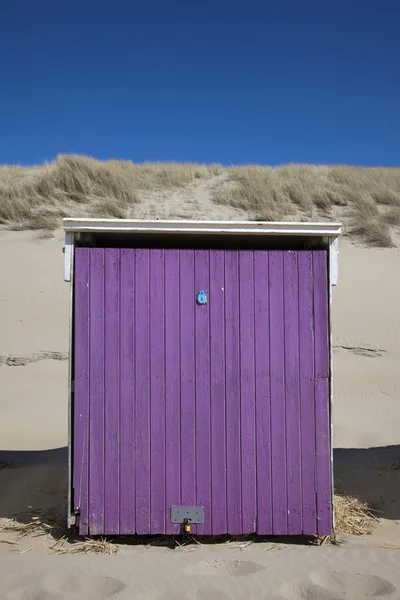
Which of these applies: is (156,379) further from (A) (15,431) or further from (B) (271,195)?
(B) (271,195)

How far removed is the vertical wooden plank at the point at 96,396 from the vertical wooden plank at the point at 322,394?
1.85m

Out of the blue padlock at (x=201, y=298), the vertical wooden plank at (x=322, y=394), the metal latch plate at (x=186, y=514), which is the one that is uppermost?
the blue padlock at (x=201, y=298)

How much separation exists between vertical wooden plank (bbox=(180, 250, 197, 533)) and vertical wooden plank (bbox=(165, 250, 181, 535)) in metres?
0.04

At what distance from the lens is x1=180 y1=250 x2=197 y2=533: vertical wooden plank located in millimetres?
5312

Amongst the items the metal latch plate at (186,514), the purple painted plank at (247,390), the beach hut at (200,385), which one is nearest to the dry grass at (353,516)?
the beach hut at (200,385)

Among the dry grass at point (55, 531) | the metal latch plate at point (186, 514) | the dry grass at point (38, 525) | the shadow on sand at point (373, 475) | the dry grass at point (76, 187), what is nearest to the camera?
the dry grass at point (55, 531)

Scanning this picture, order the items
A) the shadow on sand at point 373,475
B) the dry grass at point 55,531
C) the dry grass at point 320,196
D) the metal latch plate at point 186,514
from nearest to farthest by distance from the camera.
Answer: the dry grass at point 55,531
the metal latch plate at point 186,514
the shadow on sand at point 373,475
the dry grass at point 320,196

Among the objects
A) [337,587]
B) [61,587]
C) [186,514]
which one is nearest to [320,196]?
[186,514]

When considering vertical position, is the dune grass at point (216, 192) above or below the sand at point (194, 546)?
above

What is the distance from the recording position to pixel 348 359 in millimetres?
12930

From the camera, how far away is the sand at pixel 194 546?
4258 mm

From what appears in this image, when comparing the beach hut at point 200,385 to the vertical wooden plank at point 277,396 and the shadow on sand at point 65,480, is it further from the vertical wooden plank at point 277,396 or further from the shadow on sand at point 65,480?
the shadow on sand at point 65,480

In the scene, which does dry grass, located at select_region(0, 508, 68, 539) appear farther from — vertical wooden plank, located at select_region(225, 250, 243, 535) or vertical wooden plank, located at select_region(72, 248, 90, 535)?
vertical wooden plank, located at select_region(225, 250, 243, 535)

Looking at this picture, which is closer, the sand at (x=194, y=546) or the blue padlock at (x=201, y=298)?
the sand at (x=194, y=546)
